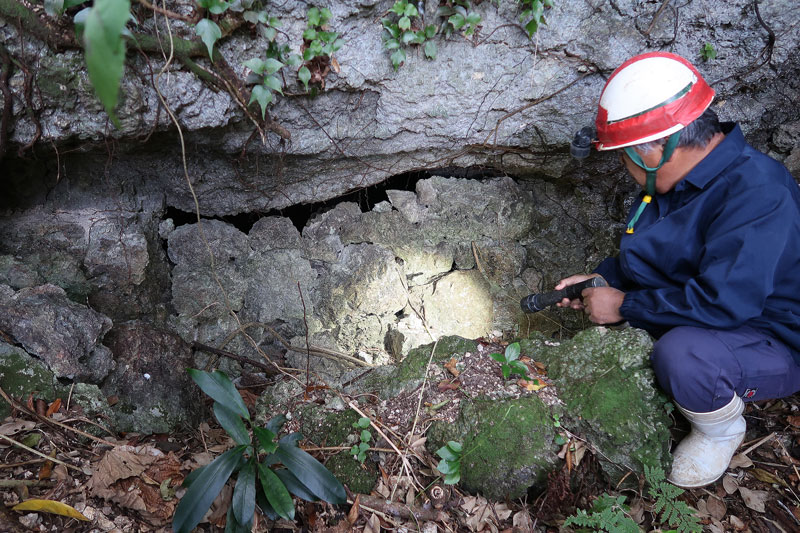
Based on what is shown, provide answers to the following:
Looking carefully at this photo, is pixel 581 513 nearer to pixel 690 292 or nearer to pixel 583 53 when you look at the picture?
pixel 690 292

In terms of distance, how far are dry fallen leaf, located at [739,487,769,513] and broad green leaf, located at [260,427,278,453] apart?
77.6 inches

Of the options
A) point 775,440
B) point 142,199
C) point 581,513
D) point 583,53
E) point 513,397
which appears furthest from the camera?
point 142,199

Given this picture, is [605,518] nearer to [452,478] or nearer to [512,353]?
[452,478]

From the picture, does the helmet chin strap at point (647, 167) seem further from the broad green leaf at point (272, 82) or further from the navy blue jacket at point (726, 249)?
the broad green leaf at point (272, 82)

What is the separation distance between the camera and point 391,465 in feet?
6.95

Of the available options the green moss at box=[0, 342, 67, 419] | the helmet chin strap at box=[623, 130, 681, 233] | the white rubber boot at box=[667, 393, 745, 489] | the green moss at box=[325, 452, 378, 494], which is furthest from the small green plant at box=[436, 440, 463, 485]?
the green moss at box=[0, 342, 67, 419]

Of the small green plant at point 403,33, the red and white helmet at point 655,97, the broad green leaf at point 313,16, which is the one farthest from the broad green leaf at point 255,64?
the red and white helmet at point 655,97

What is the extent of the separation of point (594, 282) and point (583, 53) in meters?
1.19

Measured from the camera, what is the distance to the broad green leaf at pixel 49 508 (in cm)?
163

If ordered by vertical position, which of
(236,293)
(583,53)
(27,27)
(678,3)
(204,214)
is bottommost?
(236,293)

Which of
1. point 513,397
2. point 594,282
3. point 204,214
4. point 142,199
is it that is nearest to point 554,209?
point 594,282

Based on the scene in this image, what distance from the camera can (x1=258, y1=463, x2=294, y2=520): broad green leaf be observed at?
5.70 feet

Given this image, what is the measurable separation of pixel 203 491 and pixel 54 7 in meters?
1.98

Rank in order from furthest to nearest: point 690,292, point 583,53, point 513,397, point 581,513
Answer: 1. point 583,53
2. point 513,397
3. point 690,292
4. point 581,513
